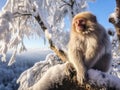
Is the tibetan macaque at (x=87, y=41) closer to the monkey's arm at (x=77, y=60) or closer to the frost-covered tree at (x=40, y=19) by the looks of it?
the monkey's arm at (x=77, y=60)

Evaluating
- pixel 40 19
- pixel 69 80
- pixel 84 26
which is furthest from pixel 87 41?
pixel 40 19

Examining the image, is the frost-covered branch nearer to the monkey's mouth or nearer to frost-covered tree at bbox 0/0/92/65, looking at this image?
the monkey's mouth

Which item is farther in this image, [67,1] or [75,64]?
[67,1]

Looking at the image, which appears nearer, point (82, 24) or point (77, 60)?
point (77, 60)

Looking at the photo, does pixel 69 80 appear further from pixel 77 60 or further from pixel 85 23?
pixel 85 23

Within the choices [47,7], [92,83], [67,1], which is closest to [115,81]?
[92,83]

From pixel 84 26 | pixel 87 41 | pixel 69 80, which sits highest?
pixel 84 26

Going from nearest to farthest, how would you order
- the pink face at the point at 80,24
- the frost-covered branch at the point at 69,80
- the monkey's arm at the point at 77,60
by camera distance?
the frost-covered branch at the point at 69,80 < the monkey's arm at the point at 77,60 < the pink face at the point at 80,24

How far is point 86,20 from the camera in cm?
371

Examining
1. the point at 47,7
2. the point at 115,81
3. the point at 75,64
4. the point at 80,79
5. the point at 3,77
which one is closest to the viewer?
the point at 115,81

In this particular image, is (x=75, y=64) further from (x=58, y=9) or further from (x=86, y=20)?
(x=58, y=9)

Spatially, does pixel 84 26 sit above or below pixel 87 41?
above

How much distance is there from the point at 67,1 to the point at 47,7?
776mm

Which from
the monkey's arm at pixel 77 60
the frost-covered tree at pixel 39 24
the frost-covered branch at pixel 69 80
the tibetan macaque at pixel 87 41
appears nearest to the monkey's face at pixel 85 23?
the tibetan macaque at pixel 87 41
